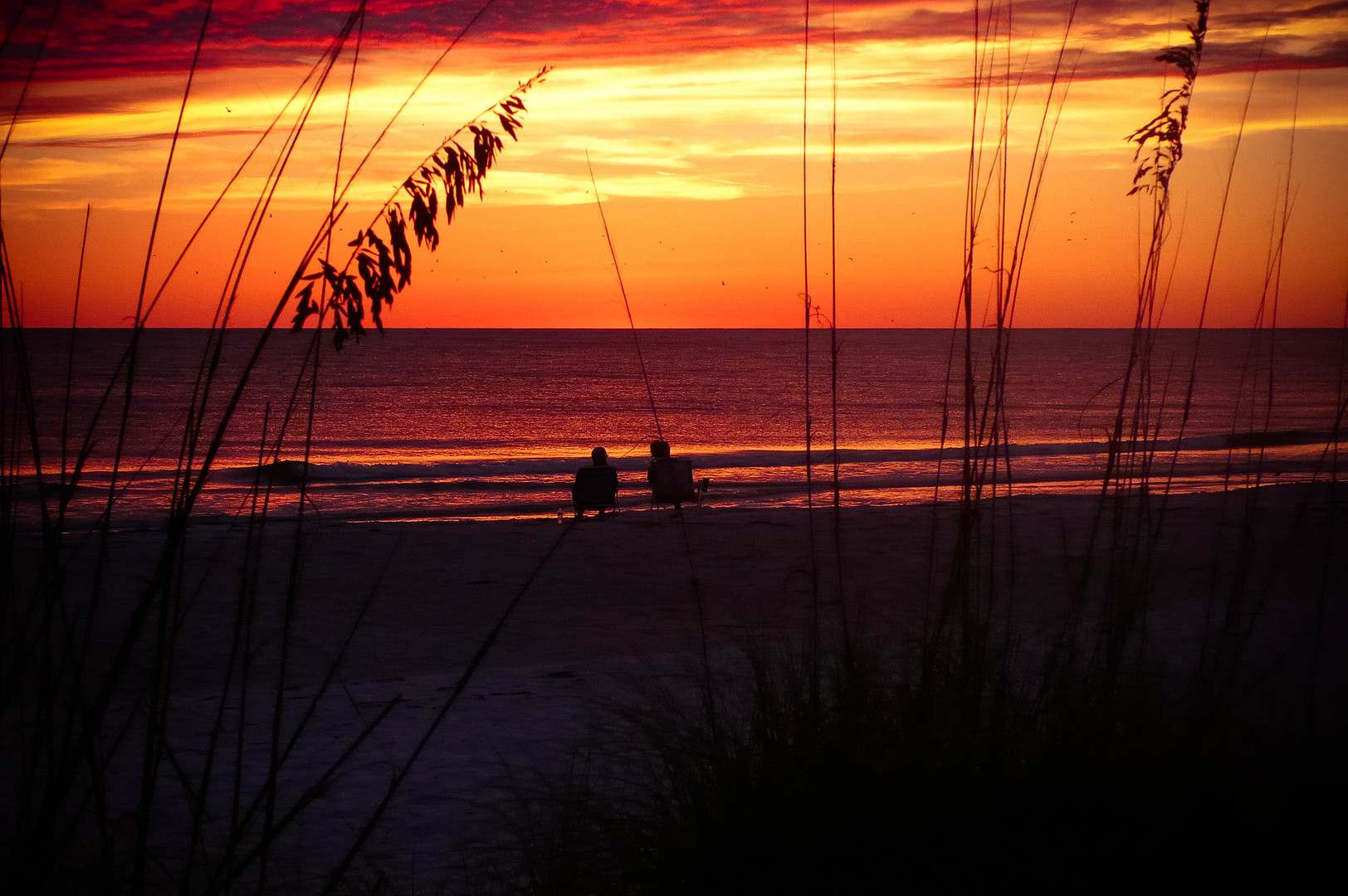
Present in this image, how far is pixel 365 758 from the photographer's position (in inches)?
146

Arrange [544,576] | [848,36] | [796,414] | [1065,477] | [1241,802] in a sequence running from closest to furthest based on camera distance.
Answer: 1. [1241,802]
2. [848,36]
3. [544,576]
4. [1065,477]
5. [796,414]

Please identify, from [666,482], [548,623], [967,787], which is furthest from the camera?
[666,482]

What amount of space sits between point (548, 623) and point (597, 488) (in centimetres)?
583

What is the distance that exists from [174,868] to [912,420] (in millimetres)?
32921

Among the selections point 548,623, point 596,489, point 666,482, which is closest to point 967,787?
point 548,623

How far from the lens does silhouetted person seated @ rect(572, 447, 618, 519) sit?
1193cm

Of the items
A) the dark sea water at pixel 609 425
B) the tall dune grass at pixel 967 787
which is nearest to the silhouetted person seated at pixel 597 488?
the dark sea water at pixel 609 425

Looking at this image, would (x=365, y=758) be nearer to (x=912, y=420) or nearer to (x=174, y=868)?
(x=174, y=868)

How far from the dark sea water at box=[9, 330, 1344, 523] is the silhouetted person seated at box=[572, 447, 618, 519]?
7.65ft

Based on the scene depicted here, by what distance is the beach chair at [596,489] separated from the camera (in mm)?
11930

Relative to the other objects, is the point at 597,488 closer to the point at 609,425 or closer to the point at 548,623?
the point at 548,623

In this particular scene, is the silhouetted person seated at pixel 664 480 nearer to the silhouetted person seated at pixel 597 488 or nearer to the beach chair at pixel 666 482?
the beach chair at pixel 666 482

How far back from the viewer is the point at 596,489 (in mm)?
11992

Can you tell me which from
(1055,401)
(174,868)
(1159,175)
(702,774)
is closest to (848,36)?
(1159,175)
